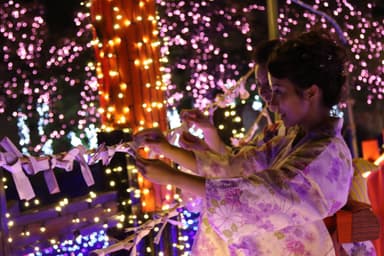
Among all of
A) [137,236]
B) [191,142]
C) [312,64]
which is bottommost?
[137,236]

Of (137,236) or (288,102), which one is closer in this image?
(288,102)

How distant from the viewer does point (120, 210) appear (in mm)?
2840

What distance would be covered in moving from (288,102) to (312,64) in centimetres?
15

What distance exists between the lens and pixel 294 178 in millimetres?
1766

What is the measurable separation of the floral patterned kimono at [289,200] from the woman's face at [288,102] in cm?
9

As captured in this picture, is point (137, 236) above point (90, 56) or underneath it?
underneath

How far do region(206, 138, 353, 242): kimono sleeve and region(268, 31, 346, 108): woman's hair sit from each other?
0.76ft

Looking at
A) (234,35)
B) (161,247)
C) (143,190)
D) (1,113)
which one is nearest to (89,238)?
(143,190)

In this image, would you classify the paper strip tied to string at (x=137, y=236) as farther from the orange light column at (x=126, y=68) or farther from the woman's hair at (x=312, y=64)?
the woman's hair at (x=312, y=64)

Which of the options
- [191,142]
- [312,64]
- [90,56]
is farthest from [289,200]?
[90,56]

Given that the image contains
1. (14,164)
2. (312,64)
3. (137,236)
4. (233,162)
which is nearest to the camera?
(312,64)

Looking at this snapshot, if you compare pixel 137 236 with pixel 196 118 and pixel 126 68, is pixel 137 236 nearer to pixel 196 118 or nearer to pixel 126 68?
pixel 196 118

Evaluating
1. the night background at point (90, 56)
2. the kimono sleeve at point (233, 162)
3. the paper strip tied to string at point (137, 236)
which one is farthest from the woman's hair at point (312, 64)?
the night background at point (90, 56)

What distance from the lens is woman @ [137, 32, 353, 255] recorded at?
1761 millimetres
